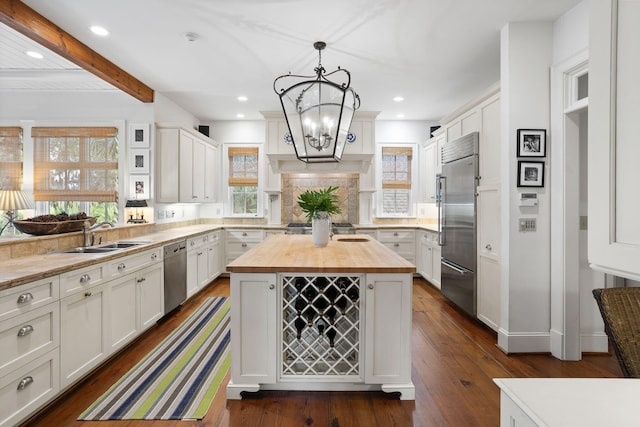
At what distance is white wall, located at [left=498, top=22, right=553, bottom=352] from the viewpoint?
9.26 ft

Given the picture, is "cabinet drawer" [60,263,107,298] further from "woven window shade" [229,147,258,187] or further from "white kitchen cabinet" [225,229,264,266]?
"woven window shade" [229,147,258,187]

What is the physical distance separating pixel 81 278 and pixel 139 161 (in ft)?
8.03

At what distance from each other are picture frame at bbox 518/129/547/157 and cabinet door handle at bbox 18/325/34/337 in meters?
3.68

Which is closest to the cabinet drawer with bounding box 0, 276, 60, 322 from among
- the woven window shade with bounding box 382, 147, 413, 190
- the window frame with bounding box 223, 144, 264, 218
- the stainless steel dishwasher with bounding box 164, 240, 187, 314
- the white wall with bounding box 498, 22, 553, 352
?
the stainless steel dishwasher with bounding box 164, 240, 187, 314

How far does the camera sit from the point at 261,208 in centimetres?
604

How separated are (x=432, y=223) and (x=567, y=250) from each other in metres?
3.21

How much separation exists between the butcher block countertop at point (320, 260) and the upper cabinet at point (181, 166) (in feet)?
7.30

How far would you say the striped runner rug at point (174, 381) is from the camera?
2055 mm

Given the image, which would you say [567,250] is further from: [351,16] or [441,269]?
[351,16]

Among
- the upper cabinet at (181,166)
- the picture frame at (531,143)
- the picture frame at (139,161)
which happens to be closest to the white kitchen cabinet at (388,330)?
the picture frame at (531,143)

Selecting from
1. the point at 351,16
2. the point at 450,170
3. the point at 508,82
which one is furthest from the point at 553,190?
the point at 351,16

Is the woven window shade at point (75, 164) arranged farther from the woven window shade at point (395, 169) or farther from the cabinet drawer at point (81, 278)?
the woven window shade at point (395, 169)

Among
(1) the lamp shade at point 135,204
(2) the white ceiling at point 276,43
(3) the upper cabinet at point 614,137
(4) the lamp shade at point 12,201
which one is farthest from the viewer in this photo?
(1) the lamp shade at point 135,204

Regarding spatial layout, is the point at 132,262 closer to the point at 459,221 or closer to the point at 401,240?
the point at 459,221
